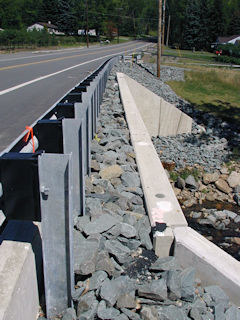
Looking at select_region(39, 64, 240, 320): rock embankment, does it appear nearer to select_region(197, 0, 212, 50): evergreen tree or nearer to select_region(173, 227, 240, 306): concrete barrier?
select_region(173, 227, 240, 306): concrete barrier

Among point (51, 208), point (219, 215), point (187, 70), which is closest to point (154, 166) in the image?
point (51, 208)

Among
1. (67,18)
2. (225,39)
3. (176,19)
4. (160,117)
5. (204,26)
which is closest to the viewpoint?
(160,117)

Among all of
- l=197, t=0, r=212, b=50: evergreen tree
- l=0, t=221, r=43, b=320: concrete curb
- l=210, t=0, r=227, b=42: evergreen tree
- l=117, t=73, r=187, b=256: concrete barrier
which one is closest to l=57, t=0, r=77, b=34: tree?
l=197, t=0, r=212, b=50: evergreen tree

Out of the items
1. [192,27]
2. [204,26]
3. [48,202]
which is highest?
[204,26]

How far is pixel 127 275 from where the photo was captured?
321 cm

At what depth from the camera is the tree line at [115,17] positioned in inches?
3556

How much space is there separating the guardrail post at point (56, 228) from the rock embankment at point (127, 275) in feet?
0.50

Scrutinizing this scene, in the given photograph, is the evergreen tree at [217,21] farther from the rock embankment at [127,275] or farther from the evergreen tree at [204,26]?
the rock embankment at [127,275]

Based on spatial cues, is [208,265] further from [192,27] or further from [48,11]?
[48,11]

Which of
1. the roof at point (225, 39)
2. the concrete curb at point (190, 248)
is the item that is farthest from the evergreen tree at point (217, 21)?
the concrete curb at point (190, 248)

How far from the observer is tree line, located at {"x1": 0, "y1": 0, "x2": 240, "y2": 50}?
90.3 meters

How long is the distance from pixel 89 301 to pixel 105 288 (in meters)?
0.17

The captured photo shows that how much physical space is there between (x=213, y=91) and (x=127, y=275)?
29.2m

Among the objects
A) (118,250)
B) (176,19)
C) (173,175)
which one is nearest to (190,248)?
(118,250)
